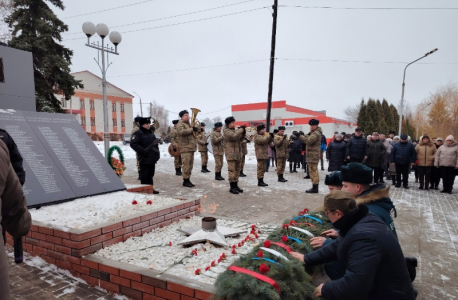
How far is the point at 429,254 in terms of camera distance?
385cm

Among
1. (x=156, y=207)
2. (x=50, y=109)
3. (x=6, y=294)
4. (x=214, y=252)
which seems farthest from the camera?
(x=50, y=109)

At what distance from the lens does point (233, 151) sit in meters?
7.64

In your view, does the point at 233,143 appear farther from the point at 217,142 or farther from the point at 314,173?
the point at 217,142

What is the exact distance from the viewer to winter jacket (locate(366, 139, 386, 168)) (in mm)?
9336

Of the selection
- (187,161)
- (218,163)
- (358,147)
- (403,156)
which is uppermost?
(358,147)

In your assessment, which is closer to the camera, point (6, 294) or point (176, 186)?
point (6, 294)

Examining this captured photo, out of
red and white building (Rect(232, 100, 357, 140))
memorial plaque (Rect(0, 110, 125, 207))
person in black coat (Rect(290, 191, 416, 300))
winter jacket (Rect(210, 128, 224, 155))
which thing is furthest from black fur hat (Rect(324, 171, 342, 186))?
red and white building (Rect(232, 100, 357, 140))

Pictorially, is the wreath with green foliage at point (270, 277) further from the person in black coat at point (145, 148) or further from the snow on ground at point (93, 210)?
the person in black coat at point (145, 148)

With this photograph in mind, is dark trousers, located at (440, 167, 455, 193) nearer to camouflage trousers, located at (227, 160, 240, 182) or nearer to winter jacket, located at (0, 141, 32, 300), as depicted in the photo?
camouflage trousers, located at (227, 160, 240, 182)

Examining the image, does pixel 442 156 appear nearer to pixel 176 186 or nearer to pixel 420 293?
pixel 420 293

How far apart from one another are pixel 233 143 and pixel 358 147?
14.2 ft

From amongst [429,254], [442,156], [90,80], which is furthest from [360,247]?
[90,80]

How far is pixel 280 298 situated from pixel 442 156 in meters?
A: 9.03

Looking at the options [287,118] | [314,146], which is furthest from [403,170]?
[287,118]
